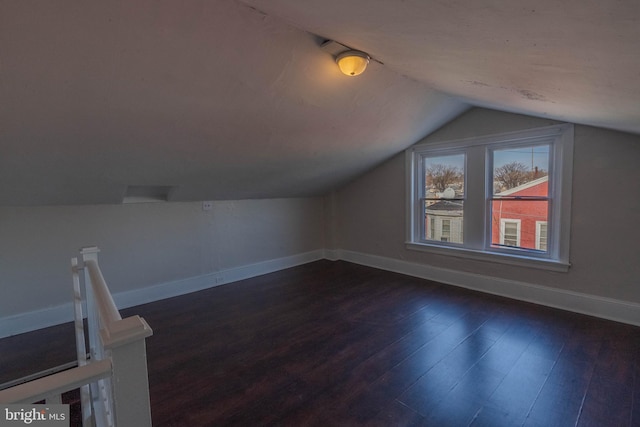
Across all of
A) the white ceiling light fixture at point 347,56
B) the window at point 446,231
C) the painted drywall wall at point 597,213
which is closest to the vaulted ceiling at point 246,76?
the white ceiling light fixture at point 347,56

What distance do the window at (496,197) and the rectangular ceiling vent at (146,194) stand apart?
323cm

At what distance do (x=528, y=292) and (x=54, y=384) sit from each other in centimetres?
404

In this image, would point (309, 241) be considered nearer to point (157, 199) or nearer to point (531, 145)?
point (157, 199)

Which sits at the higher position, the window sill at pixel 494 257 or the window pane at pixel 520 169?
the window pane at pixel 520 169

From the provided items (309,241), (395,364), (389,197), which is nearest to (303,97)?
(395,364)

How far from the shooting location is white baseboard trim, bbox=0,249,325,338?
290cm

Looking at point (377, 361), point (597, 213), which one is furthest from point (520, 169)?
point (377, 361)

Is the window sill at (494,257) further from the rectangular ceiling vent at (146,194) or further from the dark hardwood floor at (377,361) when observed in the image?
the rectangular ceiling vent at (146,194)

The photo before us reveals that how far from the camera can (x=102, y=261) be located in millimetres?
3303

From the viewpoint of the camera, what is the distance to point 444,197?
166 inches

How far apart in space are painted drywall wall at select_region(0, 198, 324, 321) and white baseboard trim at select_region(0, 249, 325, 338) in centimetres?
5

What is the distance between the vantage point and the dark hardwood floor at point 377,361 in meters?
1.82

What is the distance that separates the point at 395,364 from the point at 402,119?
8.18 feet

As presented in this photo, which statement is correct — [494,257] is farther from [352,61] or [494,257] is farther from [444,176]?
[352,61]
